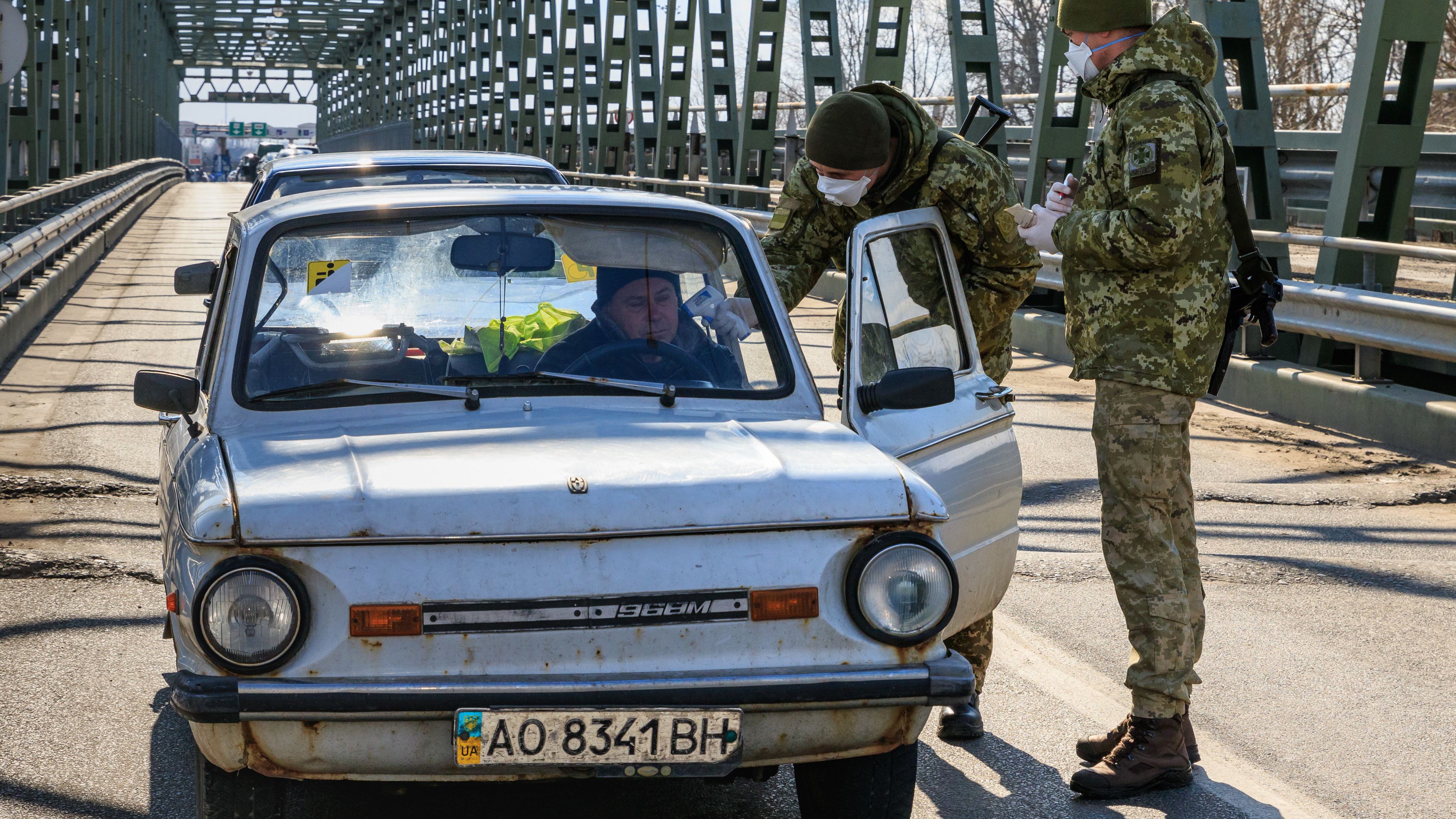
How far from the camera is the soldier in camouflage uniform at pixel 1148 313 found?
3.63m

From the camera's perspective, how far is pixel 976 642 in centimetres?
411

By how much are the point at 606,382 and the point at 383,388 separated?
1.78 feet

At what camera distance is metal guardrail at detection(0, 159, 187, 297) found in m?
12.8

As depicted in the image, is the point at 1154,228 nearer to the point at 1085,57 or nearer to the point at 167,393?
the point at 1085,57

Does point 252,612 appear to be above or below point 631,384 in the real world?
below

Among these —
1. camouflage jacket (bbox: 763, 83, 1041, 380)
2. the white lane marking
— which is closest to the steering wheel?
camouflage jacket (bbox: 763, 83, 1041, 380)

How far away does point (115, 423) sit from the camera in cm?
878

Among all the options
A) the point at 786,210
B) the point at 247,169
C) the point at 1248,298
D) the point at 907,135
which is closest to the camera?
the point at 1248,298

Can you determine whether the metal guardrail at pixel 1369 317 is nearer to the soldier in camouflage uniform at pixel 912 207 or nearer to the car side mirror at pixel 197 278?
the soldier in camouflage uniform at pixel 912 207

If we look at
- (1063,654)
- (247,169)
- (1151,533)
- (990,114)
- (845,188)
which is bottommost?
(247,169)

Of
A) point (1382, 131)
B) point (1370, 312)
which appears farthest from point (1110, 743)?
point (1382, 131)

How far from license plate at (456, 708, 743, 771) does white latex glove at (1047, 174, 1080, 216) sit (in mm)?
1707

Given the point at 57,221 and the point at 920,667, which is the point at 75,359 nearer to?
the point at 57,221

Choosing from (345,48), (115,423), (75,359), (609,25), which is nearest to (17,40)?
Answer: (75,359)
